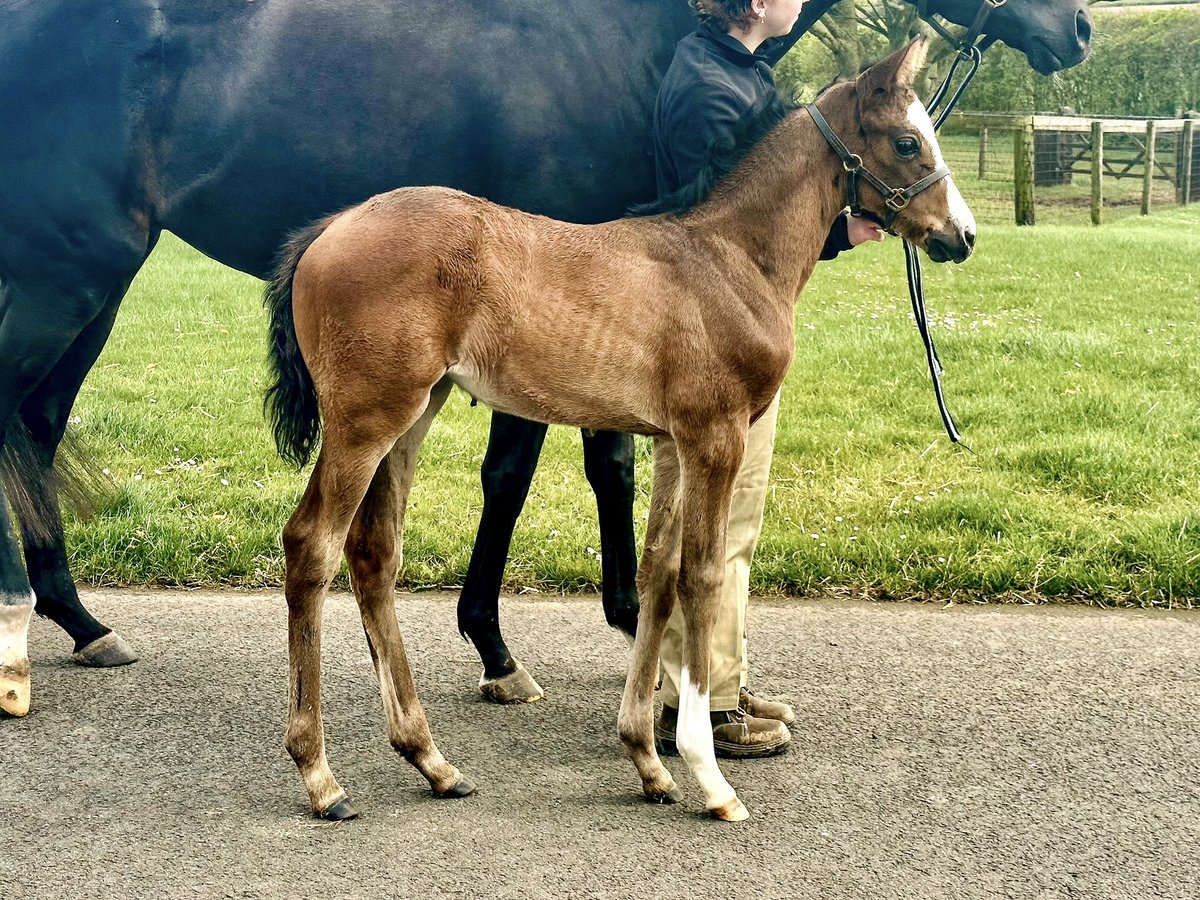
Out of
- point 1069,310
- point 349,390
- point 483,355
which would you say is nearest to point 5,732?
point 349,390

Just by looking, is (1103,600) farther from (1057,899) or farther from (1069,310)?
(1069,310)

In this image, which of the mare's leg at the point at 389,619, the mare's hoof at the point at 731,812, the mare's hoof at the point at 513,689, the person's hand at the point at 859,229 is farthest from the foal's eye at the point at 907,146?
the mare's hoof at the point at 513,689

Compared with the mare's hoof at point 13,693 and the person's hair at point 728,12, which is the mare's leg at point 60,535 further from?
the person's hair at point 728,12

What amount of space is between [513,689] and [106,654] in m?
1.31

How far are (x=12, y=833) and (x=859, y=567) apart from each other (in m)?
2.93

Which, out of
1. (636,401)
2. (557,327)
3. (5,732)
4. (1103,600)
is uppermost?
(557,327)

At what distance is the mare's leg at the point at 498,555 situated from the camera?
3.81m

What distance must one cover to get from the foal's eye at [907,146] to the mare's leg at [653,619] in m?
0.89

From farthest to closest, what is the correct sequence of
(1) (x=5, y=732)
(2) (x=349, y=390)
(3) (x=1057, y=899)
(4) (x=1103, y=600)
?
(4) (x=1103, y=600), (1) (x=5, y=732), (2) (x=349, y=390), (3) (x=1057, y=899)

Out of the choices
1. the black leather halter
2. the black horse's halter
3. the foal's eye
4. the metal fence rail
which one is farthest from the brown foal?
the metal fence rail

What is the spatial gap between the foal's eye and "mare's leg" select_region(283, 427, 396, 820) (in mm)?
1330

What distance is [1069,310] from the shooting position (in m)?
9.66

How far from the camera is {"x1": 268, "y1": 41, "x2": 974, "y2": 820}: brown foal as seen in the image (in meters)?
2.87

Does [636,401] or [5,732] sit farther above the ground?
[636,401]
